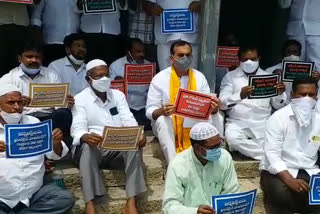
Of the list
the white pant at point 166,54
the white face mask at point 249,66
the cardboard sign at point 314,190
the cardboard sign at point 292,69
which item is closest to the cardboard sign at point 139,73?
the white pant at point 166,54

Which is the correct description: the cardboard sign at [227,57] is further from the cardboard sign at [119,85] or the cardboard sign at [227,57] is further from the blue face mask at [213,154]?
the blue face mask at [213,154]

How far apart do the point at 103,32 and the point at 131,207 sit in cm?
245

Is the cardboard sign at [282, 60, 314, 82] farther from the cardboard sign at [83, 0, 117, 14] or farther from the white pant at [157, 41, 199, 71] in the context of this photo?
the cardboard sign at [83, 0, 117, 14]

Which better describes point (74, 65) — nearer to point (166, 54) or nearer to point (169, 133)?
point (166, 54)

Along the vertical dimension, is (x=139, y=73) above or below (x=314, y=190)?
above

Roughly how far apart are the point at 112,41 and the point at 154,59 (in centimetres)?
66

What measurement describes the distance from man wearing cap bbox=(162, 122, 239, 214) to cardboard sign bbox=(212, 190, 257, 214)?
9cm

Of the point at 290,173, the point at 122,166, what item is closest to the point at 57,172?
the point at 122,166

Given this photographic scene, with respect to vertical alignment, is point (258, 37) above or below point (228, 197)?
above

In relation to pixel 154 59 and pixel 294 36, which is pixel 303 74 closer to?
pixel 294 36

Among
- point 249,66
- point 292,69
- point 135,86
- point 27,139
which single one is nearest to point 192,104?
point 249,66

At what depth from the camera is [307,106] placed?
16.8 feet

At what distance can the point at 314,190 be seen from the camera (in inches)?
195

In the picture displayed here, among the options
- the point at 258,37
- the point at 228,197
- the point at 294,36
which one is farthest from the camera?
the point at 258,37
